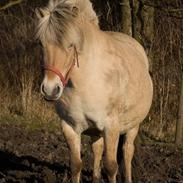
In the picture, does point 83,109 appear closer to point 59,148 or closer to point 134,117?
point 134,117

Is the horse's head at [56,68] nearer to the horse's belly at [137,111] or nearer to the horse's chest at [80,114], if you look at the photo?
the horse's chest at [80,114]

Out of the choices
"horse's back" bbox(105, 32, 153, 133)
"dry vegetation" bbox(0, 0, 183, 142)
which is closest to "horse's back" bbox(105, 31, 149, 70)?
"horse's back" bbox(105, 32, 153, 133)

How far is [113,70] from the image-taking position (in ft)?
16.4

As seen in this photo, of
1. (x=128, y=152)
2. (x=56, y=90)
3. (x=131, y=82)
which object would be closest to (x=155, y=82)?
(x=128, y=152)

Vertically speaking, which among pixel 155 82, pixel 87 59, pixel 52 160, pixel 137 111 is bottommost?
pixel 155 82

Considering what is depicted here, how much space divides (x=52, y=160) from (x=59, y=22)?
8.84 ft

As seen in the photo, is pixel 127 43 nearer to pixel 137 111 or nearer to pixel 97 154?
pixel 137 111

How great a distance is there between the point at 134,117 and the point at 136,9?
67.3 inches

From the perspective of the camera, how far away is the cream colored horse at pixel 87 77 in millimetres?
4516

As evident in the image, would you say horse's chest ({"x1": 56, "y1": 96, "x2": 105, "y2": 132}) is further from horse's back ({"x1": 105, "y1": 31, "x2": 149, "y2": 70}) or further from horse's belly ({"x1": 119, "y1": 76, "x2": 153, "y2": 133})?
horse's back ({"x1": 105, "y1": 31, "x2": 149, "y2": 70})

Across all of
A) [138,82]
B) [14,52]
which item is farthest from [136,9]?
[14,52]

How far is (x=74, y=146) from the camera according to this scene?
17.3ft

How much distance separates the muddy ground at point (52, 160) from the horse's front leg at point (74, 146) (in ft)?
1.63

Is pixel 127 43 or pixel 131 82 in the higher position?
pixel 127 43
